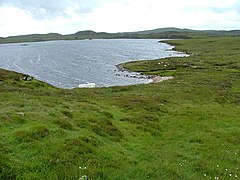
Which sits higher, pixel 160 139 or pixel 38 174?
pixel 38 174

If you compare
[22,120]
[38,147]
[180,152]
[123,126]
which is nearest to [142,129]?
[123,126]

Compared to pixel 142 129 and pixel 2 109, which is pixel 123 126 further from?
pixel 2 109

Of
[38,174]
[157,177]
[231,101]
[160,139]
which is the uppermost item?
Answer: [38,174]

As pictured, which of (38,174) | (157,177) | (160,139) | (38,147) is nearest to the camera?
(38,174)

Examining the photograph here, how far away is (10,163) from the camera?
45.9 ft

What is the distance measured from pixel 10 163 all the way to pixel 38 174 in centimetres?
141

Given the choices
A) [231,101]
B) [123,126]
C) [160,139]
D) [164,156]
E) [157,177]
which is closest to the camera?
[157,177]

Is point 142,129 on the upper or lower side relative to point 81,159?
lower

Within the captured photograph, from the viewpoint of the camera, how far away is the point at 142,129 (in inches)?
1042

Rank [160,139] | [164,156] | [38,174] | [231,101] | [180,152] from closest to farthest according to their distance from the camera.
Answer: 1. [38,174]
2. [164,156]
3. [180,152]
4. [160,139]
5. [231,101]

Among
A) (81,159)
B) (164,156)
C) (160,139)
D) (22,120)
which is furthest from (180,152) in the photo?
(22,120)

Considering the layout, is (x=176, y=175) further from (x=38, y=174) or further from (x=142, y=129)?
(x=142, y=129)

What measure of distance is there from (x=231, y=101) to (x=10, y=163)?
39364 mm

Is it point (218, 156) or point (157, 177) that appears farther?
point (218, 156)
